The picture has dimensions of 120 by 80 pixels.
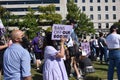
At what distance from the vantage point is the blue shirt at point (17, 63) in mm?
7023

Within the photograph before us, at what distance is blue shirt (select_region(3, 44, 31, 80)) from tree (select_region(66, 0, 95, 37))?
73.1 meters

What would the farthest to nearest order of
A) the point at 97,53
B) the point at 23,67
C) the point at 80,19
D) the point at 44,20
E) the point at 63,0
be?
the point at 63,0 → the point at 44,20 → the point at 80,19 → the point at 97,53 → the point at 23,67

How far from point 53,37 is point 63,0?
4101 inches

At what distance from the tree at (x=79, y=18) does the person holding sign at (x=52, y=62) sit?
71.6 metres

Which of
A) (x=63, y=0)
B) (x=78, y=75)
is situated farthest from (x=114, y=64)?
(x=63, y=0)

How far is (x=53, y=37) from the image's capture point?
907 centimetres

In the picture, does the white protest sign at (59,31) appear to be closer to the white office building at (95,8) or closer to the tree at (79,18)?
the tree at (79,18)

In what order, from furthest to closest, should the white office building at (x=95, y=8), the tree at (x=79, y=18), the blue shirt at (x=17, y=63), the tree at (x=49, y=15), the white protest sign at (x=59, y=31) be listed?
the white office building at (x=95, y=8) → the tree at (x=49, y=15) → the tree at (x=79, y=18) → the white protest sign at (x=59, y=31) → the blue shirt at (x=17, y=63)

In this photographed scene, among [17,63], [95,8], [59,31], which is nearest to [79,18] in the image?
[95,8]

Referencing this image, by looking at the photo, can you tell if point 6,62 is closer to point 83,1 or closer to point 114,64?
point 114,64

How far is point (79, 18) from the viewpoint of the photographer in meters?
85.6

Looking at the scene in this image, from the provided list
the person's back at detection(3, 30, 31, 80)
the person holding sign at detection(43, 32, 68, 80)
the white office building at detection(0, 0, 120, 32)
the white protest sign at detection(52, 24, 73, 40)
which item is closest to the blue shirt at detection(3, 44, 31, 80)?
the person's back at detection(3, 30, 31, 80)

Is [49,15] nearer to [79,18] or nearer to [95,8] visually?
[79,18]

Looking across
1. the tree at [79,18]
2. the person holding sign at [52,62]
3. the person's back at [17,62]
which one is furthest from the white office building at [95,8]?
the person's back at [17,62]
